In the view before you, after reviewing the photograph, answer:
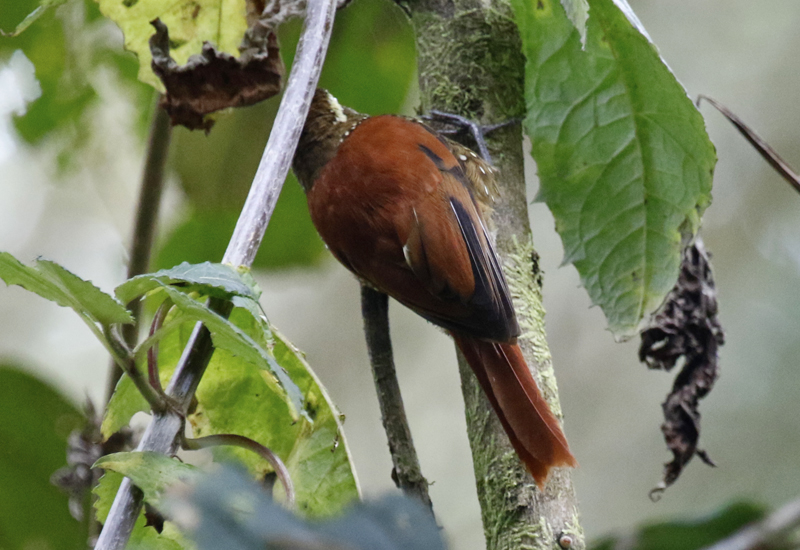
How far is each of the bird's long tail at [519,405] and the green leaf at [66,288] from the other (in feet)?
2.17

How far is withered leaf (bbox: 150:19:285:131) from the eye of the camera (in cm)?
137

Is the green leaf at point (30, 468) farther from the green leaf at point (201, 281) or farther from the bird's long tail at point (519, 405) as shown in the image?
the green leaf at point (201, 281)

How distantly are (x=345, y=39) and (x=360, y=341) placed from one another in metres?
3.12


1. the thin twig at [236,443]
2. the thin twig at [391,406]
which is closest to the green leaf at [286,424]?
the thin twig at [391,406]

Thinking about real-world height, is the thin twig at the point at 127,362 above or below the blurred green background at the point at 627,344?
below

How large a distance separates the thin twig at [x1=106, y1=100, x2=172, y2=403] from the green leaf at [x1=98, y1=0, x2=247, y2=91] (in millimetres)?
168

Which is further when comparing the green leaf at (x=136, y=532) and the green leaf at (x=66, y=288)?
the green leaf at (x=136, y=532)

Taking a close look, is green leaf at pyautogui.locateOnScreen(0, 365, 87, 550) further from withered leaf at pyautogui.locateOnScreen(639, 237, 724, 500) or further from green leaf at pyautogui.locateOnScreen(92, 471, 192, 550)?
withered leaf at pyautogui.locateOnScreen(639, 237, 724, 500)

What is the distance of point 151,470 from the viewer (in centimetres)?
78

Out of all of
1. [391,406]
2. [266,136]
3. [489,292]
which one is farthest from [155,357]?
[266,136]

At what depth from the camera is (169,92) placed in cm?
145

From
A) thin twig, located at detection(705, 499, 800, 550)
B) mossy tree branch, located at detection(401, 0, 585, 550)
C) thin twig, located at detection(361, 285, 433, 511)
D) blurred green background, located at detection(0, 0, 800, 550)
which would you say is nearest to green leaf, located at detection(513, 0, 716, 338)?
mossy tree branch, located at detection(401, 0, 585, 550)

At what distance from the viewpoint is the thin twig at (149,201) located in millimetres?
1648

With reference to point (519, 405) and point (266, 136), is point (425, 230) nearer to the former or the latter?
point (519, 405)
